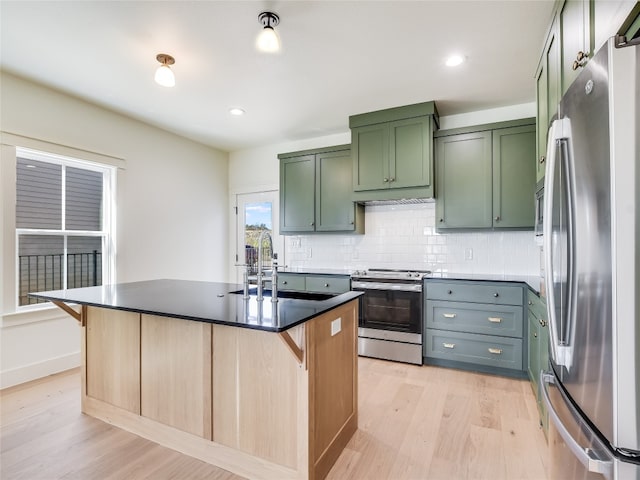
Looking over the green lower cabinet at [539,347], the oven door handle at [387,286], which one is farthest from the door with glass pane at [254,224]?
the green lower cabinet at [539,347]

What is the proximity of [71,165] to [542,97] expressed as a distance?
13.6 ft

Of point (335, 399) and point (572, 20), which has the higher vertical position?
point (572, 20)

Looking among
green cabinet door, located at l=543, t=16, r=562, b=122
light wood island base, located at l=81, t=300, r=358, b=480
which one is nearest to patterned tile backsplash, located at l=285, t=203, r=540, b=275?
green cabinet door, located at l=543, t=16, r=562, b=122

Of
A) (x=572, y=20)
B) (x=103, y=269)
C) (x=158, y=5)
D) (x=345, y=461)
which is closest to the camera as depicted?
(x=572, y=20)

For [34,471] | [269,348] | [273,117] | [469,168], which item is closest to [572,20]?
[469,168]

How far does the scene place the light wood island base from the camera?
1628mm

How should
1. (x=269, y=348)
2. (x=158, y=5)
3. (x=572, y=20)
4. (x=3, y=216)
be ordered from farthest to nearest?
(x=3, y=216) → (x=158, y=5) → (x=269, y=348) → (x=572, y=20)

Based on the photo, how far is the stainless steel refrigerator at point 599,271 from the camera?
0.80 metres

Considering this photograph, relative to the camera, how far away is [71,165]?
3.29 meters

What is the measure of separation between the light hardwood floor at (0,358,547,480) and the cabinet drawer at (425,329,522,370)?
0.23 meters

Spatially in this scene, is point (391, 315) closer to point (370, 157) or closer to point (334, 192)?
point (334, 192)

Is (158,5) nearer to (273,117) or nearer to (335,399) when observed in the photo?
(273,117)

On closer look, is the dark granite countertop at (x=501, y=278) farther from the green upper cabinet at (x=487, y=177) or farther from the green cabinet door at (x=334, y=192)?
the green cabinet door at (x=334, y=192)

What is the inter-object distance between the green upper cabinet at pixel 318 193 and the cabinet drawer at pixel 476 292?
1.19m
